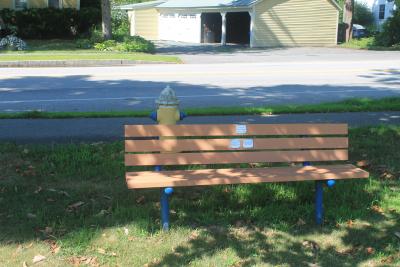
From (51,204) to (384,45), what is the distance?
32897 millimetres

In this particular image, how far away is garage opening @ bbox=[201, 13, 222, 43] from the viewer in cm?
4022

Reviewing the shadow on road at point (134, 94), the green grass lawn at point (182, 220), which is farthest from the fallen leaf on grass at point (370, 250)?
the shadow on road at point (134, 94)

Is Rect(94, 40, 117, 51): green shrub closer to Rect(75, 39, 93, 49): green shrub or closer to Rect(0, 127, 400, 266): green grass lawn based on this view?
Rect(75, 39, 93, 49): green shrub

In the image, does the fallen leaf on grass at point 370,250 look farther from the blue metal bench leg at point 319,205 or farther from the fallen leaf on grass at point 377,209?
the fallen leaf on grass at point 377,209

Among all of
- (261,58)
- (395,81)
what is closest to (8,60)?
(261,58)

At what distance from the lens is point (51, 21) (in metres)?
30.3

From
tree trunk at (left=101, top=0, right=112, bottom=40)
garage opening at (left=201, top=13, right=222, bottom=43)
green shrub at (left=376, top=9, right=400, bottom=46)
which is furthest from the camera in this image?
garage opening at (left=201, top=13, right=222, bottom=43)

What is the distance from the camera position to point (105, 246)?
15.2ft

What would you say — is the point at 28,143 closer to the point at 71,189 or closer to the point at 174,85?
the point at 71,189

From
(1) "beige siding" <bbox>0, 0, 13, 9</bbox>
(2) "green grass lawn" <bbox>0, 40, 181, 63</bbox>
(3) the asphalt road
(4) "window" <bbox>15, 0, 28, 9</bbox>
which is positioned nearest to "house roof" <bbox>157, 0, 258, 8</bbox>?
(4) "window" <bbox>15, 0, 28, 9</bbox>

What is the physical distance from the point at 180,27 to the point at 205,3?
3931 millimetres

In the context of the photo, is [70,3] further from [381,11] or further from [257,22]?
[381,11]

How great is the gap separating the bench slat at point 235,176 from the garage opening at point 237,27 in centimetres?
3513

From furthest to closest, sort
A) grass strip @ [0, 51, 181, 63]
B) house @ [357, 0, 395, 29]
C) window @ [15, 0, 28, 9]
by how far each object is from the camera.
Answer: house @ [357, 0, 395, 29] < window @ [15, 0, 28, 9] < grass strip @ [0, 51, 181, 63]
